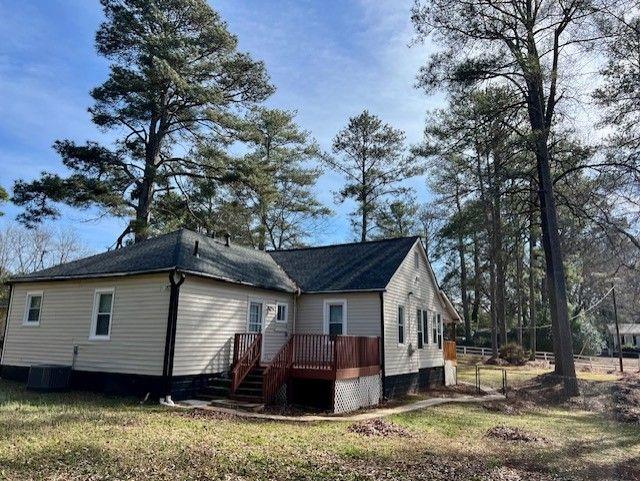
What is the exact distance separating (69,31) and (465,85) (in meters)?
14.7

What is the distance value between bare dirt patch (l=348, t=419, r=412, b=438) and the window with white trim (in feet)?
18.9

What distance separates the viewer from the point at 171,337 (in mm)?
12141

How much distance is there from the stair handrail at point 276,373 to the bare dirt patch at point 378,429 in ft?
9.31

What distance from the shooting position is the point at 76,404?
1089 centimetres

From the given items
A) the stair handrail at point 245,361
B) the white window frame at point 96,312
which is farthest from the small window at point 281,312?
the white window frame at point 96,312

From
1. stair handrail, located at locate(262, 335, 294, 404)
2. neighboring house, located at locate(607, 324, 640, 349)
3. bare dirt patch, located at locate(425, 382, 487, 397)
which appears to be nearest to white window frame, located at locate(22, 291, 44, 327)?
stair handrail, located at locate(262, 335, 294, 404)

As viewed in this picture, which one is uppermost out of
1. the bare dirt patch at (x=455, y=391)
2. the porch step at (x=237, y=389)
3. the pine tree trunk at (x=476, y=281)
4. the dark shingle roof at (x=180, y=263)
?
the pine tree trunk at (x=476, y=281)

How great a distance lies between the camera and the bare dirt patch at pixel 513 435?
33.0 feet

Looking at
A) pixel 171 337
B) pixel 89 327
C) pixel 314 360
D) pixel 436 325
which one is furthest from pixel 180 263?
pixel 436 325

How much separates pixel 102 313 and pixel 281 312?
601 cm

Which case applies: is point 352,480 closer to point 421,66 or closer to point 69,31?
point 69,31

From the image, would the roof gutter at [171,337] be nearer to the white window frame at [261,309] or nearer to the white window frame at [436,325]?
the white window frame at [261,309]

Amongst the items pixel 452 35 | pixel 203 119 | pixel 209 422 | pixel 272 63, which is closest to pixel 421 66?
pixel 452 35

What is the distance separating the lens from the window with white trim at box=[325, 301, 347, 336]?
16.5 metres
